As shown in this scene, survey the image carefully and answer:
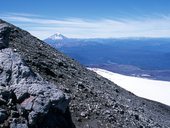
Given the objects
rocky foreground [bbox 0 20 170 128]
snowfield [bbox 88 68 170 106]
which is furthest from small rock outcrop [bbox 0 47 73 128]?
snowfield [bbox 88 68 170 106]

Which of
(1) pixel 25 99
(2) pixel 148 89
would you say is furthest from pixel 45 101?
(2) pixel 148 89

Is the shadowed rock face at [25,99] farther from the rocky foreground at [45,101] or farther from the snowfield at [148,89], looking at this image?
the snowfield at [148,89]

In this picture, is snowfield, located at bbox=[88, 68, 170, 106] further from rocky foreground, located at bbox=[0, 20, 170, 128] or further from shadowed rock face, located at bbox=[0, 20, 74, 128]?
shadowed rock face, located at bbox=[0, 20, 74, 128]

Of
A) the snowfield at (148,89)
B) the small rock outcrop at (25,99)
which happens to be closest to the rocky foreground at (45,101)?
the small rock outcrop at (25,99)

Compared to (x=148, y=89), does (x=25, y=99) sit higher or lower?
higher

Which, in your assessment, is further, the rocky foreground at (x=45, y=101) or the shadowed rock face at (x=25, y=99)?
the rocky foreground at (x=45, y=101)

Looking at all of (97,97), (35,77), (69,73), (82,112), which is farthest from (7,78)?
(69,73)

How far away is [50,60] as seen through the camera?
84.2 ft

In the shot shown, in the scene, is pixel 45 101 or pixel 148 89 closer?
pixel 45 101

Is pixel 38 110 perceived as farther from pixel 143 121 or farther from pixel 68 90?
pixel 143 121

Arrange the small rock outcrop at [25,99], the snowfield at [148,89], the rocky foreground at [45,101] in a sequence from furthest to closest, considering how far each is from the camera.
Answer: the snowfield at [148,89] < the rocky foreground at [45,101] < the small rock outcrop at [25,99]

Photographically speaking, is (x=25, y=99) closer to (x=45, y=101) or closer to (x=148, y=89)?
(x=45, y=101)

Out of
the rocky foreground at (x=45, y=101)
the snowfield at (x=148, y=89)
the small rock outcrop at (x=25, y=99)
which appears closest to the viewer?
the small rock outcrop at (x=25, y=99)

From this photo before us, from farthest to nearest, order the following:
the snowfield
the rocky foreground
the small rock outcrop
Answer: the snowfield → the rocky foreground → the small rock outcrop
